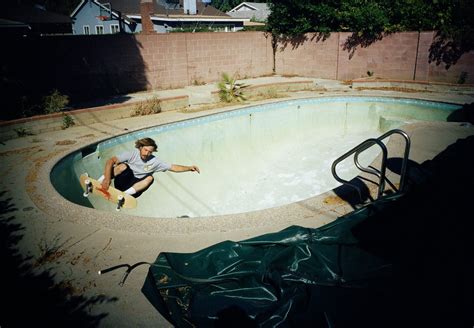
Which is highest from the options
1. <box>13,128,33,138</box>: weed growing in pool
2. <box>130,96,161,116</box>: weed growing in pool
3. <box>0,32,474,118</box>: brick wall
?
<box>0,32,474,118</box>: brick wall

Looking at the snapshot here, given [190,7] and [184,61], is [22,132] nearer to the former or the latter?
[184,61]

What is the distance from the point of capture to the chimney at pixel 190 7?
34.6 m

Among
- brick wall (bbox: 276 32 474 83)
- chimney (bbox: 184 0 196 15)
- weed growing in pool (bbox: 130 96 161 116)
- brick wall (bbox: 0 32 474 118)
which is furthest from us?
chimney (bbox: 184 0 196 15)

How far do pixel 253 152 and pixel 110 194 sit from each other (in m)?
5.85

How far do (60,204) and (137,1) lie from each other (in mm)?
35446

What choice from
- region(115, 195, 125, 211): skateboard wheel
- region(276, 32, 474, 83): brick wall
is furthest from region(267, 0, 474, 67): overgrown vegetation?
region(115, 195, 125, 211): skateboard wheel

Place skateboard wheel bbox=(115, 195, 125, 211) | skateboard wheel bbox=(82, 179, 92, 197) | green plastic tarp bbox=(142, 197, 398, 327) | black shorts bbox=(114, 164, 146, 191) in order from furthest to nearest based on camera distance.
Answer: black shorts bbox=(114, 164, 146, 191)
skateboard wheel bbox=(82, 179, 92, 197)
skateboard wheel bbox=(115, 195, 125, 211)
green plastic tarp bbox=(142, 197, 398, 327)

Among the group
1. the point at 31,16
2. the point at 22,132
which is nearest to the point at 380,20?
the point at 22,132

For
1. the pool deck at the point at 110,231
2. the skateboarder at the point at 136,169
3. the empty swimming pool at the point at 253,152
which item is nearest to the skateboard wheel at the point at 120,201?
the skateboarder at the point at 136,169

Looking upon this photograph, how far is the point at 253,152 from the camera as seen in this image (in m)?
11.5

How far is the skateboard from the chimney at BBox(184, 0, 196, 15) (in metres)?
32.0

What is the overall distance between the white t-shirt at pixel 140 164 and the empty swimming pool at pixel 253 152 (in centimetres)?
87

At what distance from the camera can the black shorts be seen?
6965 mm

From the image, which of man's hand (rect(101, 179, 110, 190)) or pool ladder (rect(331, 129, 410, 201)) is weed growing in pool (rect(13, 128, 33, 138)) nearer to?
man's hand (rect(101, 179, 110, 190))
